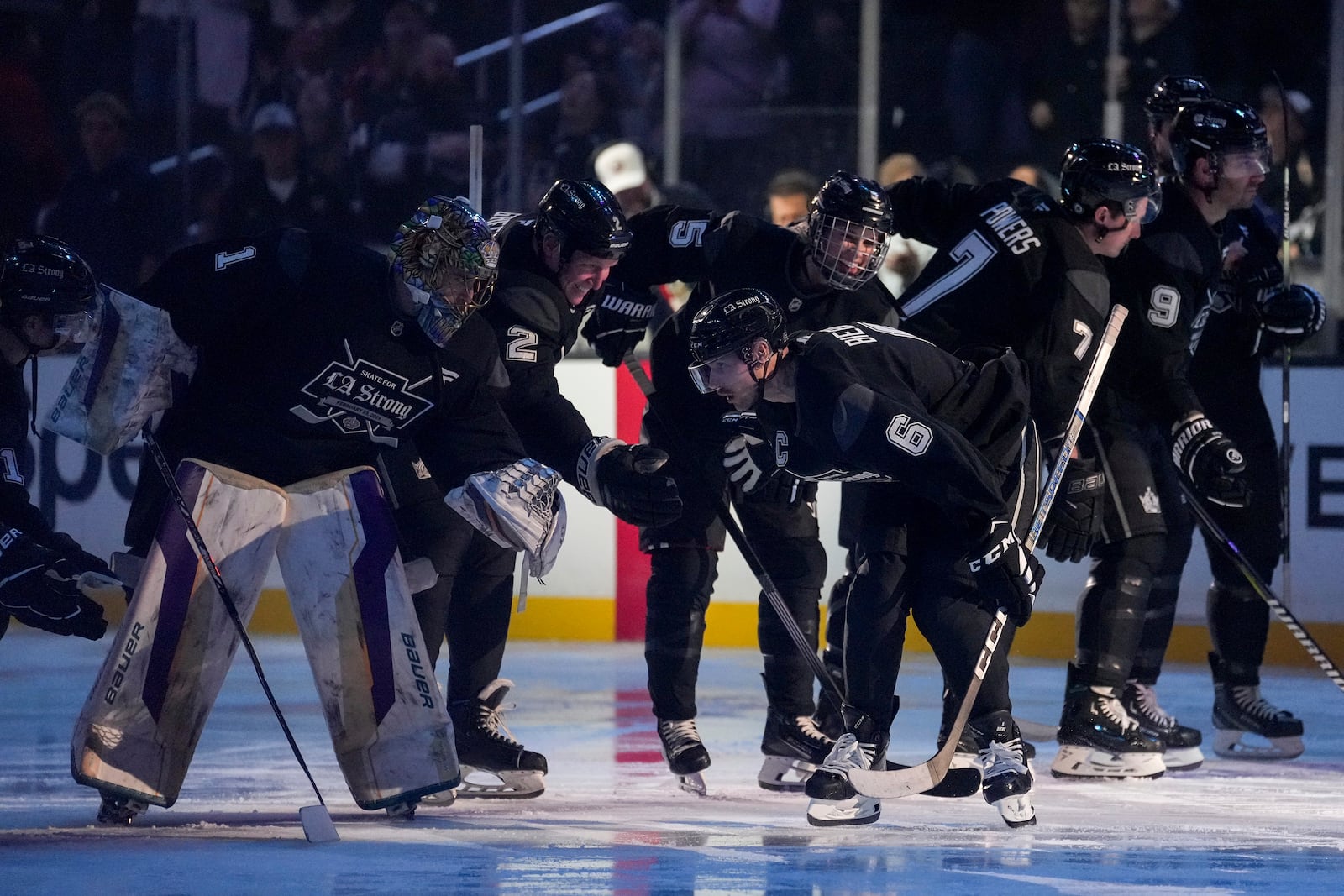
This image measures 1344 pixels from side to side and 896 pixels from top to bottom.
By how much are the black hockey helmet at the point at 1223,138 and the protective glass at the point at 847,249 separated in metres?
1.05

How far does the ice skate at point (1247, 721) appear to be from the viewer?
518 centimetres

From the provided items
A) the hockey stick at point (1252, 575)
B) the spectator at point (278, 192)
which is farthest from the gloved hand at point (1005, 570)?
the spectator at point (278, 192)

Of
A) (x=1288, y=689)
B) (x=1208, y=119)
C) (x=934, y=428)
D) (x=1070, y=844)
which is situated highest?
(x=1208, y=119)

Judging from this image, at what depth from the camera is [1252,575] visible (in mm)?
5129

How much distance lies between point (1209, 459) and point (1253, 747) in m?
0.91

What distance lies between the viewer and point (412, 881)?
3.55 meters

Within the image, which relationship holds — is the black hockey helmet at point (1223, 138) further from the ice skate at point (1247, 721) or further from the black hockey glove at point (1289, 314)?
the ice skate at point (1247, 721)

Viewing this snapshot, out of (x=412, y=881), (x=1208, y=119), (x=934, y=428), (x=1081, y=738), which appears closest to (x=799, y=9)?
(x=1208, y=119)

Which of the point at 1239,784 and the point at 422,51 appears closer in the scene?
the point at 1239,784

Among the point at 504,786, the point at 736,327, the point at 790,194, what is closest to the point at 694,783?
the point at 504,786

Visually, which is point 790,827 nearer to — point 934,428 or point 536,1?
point 934,428

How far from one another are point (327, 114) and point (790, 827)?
4.68 metres

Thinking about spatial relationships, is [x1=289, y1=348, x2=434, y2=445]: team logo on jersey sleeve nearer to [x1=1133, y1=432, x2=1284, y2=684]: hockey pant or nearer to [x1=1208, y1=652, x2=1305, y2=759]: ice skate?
[x1=1133, y1=432, x2=1284, y2=684]: hockey pant

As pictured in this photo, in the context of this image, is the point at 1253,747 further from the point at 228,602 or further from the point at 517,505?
the point at 228,602
